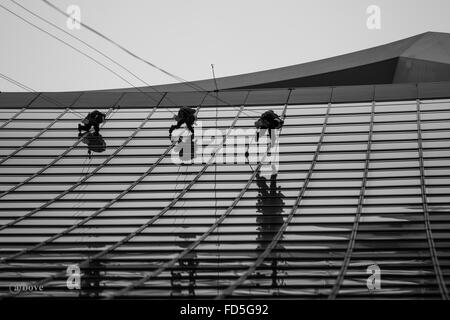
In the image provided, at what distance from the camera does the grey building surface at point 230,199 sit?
15.4 m

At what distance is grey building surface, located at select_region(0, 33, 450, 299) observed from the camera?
15414 millimetres

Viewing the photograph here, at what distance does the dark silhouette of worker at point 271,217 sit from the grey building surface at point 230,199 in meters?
0.04

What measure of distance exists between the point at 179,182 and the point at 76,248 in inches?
166

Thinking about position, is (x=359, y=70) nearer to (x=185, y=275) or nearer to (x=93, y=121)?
(x=93, y=121)

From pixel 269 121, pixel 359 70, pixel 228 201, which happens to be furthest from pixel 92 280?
pixel 359 70

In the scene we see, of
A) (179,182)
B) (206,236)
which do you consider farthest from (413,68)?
(206,236)

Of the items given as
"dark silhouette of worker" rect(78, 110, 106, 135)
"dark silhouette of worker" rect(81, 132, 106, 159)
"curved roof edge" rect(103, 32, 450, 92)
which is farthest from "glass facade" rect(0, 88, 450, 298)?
"curved roof edge" rect(103, 32, 450, 92)

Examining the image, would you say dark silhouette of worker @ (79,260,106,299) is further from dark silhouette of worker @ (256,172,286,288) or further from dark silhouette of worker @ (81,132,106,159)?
dark silhouette of worker @ (81,132,106,159)

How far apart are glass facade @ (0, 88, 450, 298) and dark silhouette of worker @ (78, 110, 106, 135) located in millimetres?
333

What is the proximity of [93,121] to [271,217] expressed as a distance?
705cm

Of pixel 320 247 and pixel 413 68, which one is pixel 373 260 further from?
pixel 413 68

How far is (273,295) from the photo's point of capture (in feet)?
47.8

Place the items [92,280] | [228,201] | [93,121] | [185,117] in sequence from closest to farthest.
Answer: [92,280], [228,201], [185,117], [93,121]

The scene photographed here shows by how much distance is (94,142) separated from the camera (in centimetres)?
2356
